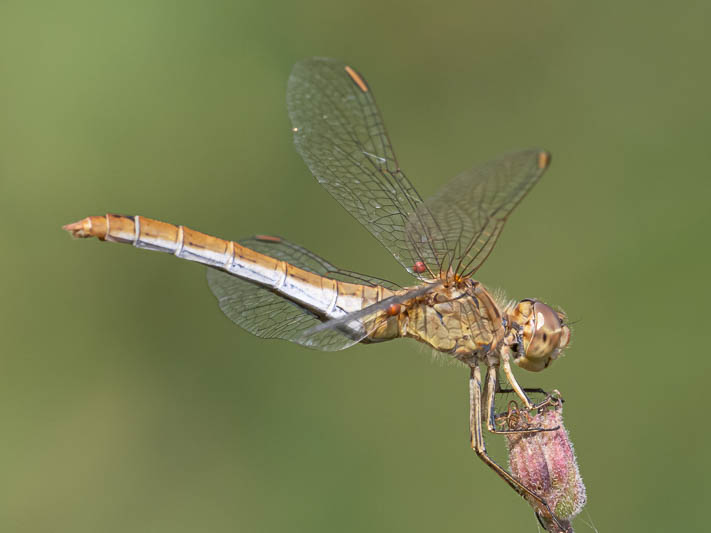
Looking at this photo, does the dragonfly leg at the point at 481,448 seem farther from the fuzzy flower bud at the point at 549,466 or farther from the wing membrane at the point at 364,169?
the wing membrane at the point at 364,169

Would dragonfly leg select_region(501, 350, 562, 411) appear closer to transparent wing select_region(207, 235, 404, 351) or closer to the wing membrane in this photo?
the wing membrane

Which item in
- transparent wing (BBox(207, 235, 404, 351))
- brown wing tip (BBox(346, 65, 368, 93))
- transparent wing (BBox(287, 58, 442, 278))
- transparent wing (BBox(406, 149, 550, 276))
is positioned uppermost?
brown wing tip (BBox(346, 65, 368, 93))

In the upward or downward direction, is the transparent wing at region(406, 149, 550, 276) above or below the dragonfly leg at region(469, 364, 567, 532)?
above

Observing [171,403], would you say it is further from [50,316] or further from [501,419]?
[501,419]

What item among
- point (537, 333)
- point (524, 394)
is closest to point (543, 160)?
point (537, 333)

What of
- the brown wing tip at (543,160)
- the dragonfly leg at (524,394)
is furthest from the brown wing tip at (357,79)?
the dragonfly leg at (524,394)

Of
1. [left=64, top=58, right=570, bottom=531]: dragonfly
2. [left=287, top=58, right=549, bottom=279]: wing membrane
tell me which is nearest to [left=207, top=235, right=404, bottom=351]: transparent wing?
[left=64, top=58, right=570, bottom=531]: dragonfly

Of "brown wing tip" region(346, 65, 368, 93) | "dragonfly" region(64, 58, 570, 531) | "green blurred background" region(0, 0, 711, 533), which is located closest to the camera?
"dragonfly" region(64, 58, 570, 531)

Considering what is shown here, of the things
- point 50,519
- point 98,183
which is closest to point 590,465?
point 50,519
